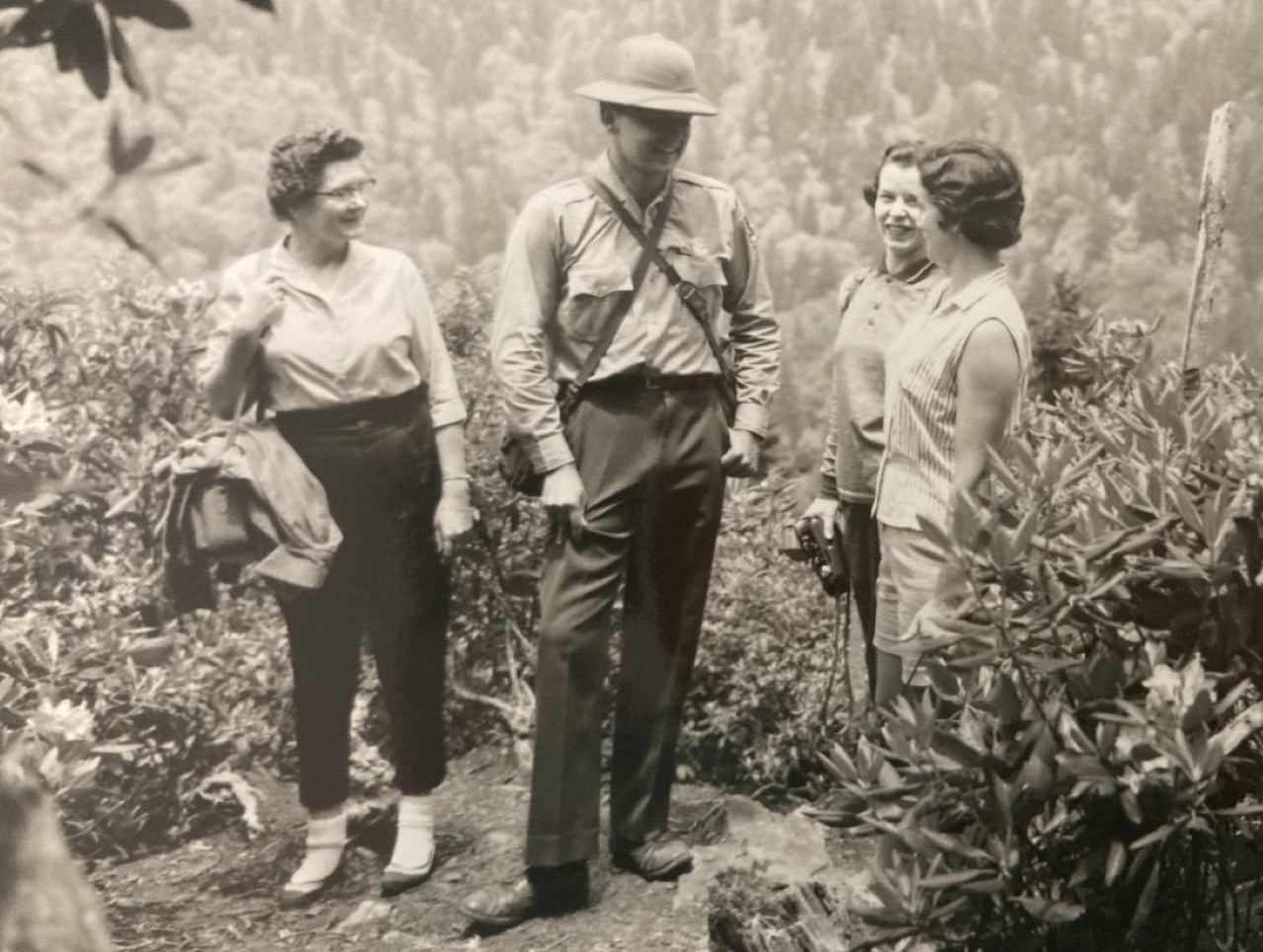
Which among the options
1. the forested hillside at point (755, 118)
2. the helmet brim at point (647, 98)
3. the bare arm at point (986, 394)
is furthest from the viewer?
the forested hillside at point (755, 118)

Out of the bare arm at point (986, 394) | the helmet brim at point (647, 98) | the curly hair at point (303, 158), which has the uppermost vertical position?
the helmet brim at point (647, 98)

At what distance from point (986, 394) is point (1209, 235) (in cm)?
138

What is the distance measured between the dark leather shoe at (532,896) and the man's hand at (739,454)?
105 centimetres

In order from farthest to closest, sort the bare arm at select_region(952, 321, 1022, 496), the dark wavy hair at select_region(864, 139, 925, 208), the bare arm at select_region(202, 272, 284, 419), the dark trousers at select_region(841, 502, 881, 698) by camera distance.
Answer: the dark trousers at select_region(841, 502, 881, 698) < the dark wavy hair at select_region(864, 139, 925, 208) < the bare arm at select_region(202, 272, 284, 419) < the bare arm at select_region(952, 321, 1022, 496)

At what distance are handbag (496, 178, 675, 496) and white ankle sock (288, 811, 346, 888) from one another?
1037 millimetres

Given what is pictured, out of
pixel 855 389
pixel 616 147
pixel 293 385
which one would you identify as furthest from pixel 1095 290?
pixel 293 385

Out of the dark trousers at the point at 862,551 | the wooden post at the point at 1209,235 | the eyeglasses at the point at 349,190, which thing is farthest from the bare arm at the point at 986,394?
the eyeglasses at the point at 349,190

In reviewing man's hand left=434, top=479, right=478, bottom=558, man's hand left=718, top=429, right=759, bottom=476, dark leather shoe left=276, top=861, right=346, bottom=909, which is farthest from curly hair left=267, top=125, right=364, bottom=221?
dark leather shoe left=276, top=861, right=346, bottom=909

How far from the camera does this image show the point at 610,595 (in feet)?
11.4

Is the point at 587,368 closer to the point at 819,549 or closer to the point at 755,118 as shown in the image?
the point at 819,549

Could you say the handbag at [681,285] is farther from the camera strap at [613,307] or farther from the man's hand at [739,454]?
the man's hand at [739,454]

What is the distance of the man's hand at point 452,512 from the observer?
11.8 ft

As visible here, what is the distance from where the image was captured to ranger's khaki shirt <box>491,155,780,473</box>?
130 inches

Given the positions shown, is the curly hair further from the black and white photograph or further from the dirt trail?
the dirt trail
